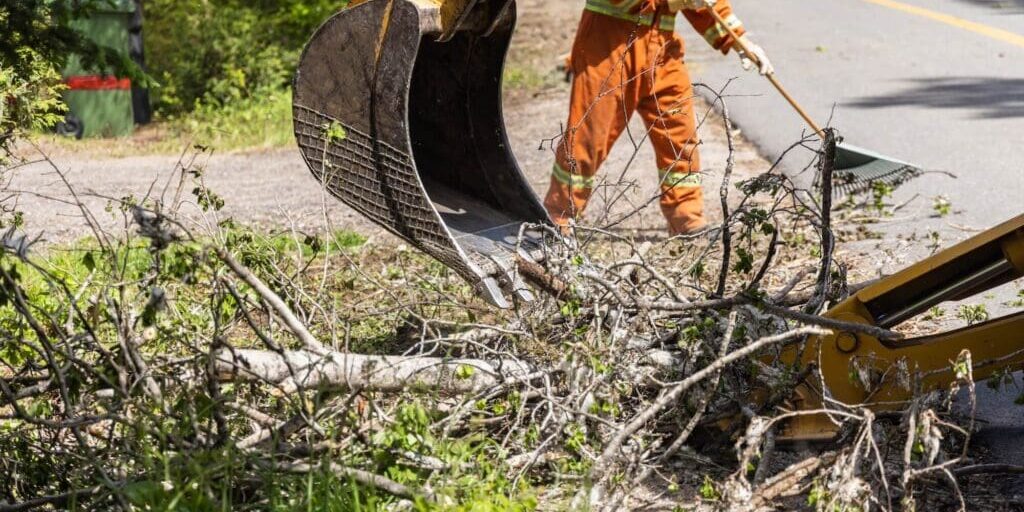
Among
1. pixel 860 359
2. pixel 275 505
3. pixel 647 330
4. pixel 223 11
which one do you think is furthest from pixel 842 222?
pixel 223 11

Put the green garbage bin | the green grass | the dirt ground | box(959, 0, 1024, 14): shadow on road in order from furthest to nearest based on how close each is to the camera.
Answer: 1. box(959, 0, 1024, 14): shadow on road
2. the green garbage bin
3. the green grass
4. the dirt ground

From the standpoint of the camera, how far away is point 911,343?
3848 mm

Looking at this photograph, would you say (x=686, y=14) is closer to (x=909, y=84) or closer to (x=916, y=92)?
(x=916, y=92)

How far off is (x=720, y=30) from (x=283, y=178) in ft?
11.9

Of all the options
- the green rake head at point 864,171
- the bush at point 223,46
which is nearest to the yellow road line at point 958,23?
the green rake head at point 864,171

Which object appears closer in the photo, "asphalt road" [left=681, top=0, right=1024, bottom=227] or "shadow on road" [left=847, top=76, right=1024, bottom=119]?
"asphalt road" [left=681, top=0, right=1024, bottom=227]

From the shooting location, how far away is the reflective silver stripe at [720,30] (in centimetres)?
682

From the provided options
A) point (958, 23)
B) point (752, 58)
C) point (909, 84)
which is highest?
point (752, 58)

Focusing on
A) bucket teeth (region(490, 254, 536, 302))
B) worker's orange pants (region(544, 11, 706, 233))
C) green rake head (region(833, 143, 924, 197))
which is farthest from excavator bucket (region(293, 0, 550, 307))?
green rake head (region(833, 143, 924, 197))

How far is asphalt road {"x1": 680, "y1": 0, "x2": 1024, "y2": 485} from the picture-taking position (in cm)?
720

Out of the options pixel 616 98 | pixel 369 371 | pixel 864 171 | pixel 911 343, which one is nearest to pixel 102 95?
pixel 616 98

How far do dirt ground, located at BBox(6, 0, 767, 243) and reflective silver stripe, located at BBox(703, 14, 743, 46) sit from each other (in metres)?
0.85

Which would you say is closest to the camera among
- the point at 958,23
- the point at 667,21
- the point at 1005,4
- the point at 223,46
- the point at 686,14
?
the point at 667,21

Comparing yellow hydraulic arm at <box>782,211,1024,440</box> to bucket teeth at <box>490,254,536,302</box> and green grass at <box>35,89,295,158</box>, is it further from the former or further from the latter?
green grass at <box>35,89,295,158</box>
